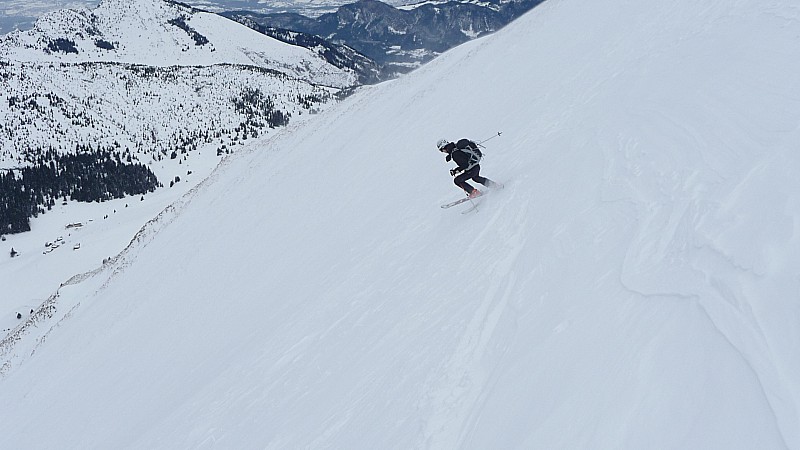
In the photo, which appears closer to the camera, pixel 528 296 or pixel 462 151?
pixel 528 296

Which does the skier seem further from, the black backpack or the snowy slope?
the snowy slope

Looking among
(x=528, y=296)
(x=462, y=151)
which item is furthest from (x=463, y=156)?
(x=528, y=296)

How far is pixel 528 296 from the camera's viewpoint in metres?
6.32

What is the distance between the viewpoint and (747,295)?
395cm

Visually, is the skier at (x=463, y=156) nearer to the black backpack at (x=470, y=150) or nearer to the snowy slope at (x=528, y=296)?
the black backpack at (x=470, y=150)

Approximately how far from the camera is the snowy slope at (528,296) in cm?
389

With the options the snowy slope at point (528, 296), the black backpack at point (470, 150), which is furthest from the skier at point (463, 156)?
the snowy slope at point (528, 296)

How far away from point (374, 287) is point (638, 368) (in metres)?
6.69

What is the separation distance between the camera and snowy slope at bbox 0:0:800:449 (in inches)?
153

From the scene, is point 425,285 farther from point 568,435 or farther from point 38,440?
point 38,440

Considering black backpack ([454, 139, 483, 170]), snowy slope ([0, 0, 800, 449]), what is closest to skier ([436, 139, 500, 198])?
black backpack ([454, 139, 483, 170])

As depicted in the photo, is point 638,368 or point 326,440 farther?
point 326,440

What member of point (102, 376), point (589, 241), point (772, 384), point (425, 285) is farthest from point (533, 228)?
point (102, 376)

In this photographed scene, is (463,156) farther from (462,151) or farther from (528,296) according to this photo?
(528,296)
